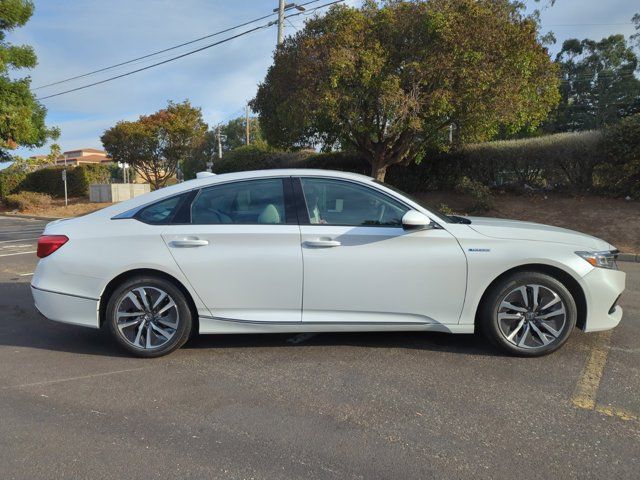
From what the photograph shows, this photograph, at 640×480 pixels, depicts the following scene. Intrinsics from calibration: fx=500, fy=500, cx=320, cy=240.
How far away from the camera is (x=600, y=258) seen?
4078 millimetres

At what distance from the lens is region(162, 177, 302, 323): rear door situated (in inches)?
160

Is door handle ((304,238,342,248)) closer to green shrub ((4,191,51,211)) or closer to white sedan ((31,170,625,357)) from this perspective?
white sedan ((31,170,625,357))

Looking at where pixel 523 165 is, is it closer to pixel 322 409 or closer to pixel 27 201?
pixel 322 409

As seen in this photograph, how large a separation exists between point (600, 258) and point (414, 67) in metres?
8.89

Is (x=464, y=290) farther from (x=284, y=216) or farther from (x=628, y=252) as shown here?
(x=628, y=252)

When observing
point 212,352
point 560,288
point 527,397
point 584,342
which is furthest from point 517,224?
point 212,352

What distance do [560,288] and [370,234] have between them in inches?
61.9

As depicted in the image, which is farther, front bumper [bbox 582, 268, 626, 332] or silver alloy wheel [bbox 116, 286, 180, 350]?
silver alloy wheel [bbox 116, 286, 180, 350]

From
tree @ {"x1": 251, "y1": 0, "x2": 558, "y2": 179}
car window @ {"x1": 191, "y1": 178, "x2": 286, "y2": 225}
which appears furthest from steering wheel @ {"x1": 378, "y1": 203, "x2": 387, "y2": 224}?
tree @ {"x1": 251, "y1": 0, "x2": 558, "y2": 179}

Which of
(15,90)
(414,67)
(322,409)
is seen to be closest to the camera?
(322,409)

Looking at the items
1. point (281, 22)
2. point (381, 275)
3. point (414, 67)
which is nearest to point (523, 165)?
point (414, 67)

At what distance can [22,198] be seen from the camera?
28.6 meters

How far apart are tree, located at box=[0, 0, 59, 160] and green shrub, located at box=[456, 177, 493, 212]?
17969 mm

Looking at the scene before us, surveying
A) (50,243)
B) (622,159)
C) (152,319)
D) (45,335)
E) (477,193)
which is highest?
(622,159)
